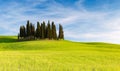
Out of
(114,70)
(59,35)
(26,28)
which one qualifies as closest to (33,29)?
(26,28)

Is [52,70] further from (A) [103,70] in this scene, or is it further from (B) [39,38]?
(B) [39,38]

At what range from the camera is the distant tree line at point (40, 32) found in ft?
339

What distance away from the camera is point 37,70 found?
17.0 meters

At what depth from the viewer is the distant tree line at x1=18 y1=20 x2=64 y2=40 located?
10331cm

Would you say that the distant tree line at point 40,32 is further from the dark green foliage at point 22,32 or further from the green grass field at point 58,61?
the green grass field at point 58,61

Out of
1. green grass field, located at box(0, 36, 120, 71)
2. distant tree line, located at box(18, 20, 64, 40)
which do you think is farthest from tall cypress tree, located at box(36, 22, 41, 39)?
green grass field, located at box(0, 36, 120, 71)

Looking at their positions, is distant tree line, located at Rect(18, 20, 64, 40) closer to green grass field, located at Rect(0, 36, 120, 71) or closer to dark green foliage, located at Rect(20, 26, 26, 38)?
dark green foliage, located at Rect(20, 26, 26, 38)

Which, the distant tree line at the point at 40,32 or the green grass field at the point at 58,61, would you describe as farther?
the distant tree line at the point at 40,32

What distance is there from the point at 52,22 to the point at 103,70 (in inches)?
3465

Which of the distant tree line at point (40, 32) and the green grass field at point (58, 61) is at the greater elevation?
the distant tree line at point (40, 32)

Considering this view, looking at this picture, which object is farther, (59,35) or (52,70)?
(59,35)

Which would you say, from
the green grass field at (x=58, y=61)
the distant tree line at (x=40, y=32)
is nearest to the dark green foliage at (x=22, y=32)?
the distant tree line at (x=40, y=32)

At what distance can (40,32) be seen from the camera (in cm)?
10275

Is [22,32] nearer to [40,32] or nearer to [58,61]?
[40,32]
